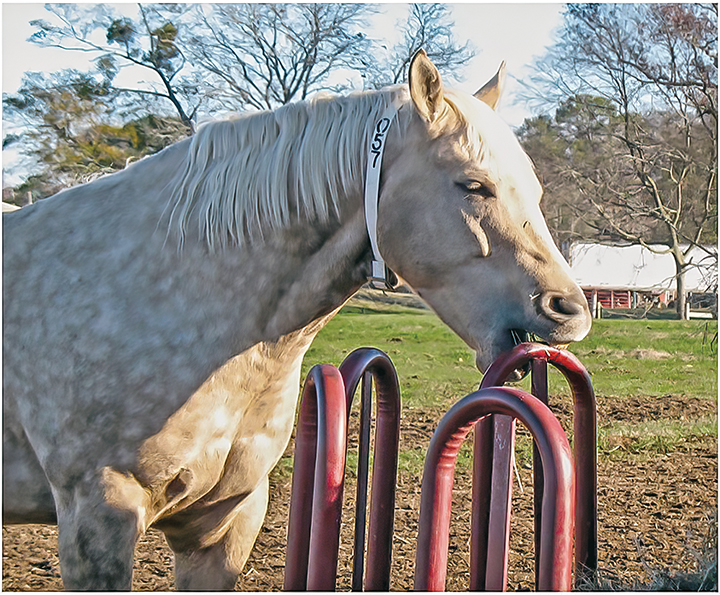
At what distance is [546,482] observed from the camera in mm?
1509

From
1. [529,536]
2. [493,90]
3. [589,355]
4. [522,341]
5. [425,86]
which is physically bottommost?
[529,536]

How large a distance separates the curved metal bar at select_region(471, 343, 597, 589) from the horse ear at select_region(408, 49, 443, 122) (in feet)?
2.26

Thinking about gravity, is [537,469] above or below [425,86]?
below

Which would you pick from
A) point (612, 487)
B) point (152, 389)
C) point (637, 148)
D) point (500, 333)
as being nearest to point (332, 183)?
point (500, 333)

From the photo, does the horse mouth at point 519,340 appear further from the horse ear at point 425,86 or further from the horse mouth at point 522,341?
the horse ear at point 425,86

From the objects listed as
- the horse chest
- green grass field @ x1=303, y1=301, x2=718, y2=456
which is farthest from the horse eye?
green grass field @ x1=303, y1=301, x2=718, y2=456

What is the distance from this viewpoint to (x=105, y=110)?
42.7 feet

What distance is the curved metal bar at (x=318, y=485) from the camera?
5.84 feet

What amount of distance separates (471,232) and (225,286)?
722mm

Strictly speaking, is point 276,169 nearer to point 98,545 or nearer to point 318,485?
point 318,485

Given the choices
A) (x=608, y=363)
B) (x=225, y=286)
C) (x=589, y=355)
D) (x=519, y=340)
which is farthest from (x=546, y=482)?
(x=589, y=355)

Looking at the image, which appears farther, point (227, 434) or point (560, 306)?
point (227, 434)

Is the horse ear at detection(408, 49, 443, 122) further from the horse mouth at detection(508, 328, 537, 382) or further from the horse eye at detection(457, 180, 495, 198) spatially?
the horse mouth at detection(508, 328, 537, 382)

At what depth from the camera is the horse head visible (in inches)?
71.3
